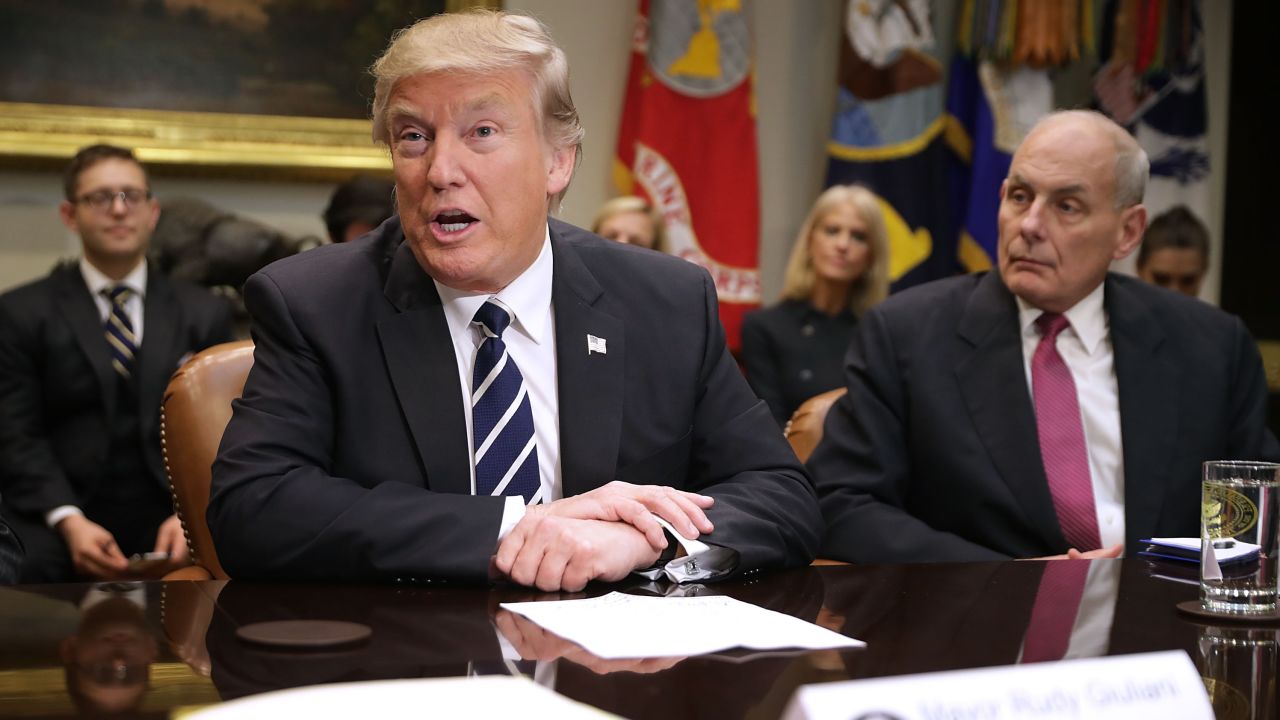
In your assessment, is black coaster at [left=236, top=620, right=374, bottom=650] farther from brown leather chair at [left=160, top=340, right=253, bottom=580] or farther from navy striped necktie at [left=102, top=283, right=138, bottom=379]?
navy striped necktie at [left=102, top=283, right=138, bottom=379]

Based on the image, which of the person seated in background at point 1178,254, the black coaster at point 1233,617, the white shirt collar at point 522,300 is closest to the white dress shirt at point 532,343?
the white shirt collar at point 522,300

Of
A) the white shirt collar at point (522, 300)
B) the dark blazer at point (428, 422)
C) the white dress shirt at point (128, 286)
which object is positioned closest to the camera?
the dark blazer at point (428, 422)

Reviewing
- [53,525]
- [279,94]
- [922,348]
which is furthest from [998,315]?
[279,94]

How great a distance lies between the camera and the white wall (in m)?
4.47

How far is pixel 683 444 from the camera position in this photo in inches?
78.9

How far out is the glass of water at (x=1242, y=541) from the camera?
141cm

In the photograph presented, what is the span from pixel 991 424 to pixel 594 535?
1184mm

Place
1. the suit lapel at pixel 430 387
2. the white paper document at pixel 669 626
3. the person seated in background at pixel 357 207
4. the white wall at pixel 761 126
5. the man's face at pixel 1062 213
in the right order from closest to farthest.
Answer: the white paper document at pixel 669 626 → the suit lapel at pixel 430 387 → the man's face at pixel 1062 213 → the person seated in background at pixel 357 207 → the white wall at pixel 761 126

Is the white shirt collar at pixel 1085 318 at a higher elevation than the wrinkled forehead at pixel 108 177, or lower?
lower

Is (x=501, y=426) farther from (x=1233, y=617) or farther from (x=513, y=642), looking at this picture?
(x=1233, y=617)

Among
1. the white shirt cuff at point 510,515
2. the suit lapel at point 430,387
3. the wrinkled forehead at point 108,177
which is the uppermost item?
the wrinkled forehead at point 108,177

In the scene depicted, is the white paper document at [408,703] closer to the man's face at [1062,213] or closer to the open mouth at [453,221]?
the open mouth at [453,221]

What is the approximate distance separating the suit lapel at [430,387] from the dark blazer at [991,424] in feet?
2.83

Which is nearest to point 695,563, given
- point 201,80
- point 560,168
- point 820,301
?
point 560,168
